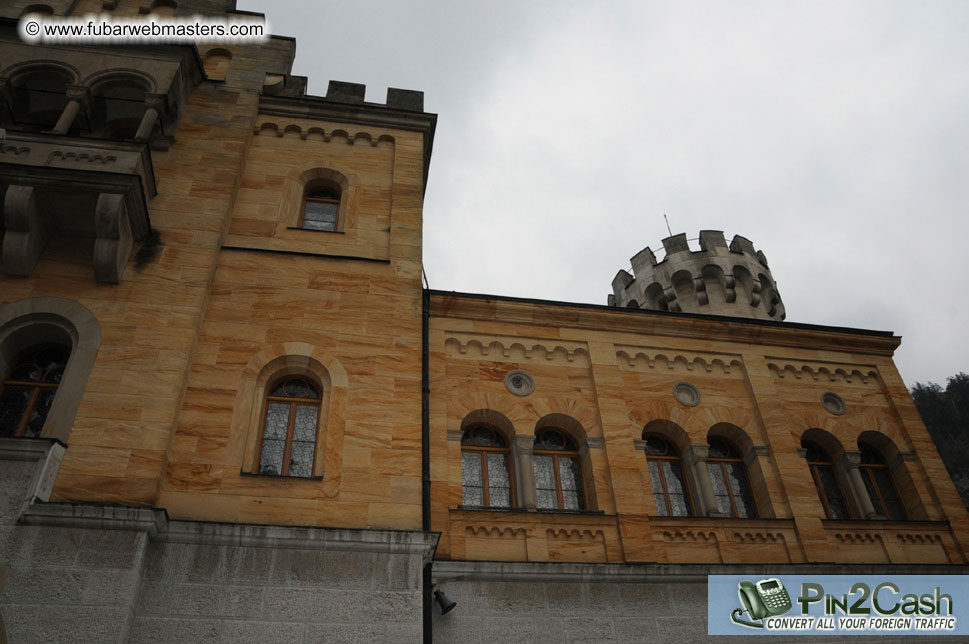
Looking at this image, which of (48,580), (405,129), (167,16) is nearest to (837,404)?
(405,129)

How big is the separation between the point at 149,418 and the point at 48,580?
2312 mm

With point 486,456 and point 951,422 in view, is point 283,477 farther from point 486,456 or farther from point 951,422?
point 951,422

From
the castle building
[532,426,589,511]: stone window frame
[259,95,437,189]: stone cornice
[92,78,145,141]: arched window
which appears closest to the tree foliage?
the castle building

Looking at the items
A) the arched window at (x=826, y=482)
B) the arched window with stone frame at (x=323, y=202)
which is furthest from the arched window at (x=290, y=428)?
the arched window at (x=826, y=482)

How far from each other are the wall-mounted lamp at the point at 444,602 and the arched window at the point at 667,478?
4336 mm

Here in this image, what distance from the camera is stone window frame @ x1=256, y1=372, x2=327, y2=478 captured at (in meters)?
10.3

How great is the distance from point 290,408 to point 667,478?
6.94 m

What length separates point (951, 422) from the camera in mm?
48375

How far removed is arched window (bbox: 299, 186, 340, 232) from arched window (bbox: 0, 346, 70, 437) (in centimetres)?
486

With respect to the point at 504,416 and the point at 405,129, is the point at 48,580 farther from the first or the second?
the point at 405,129

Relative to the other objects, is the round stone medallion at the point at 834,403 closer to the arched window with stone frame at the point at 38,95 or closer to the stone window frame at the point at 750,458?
the stone window frame at the point at 750,458

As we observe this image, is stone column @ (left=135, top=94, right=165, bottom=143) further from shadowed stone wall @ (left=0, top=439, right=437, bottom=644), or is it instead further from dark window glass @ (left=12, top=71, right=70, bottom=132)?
shadowed stone wall @ (left=0, top=439, right=437, bottom=644)

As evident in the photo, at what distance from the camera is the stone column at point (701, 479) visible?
41.2 ft

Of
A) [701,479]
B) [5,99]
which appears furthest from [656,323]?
[5,99]
